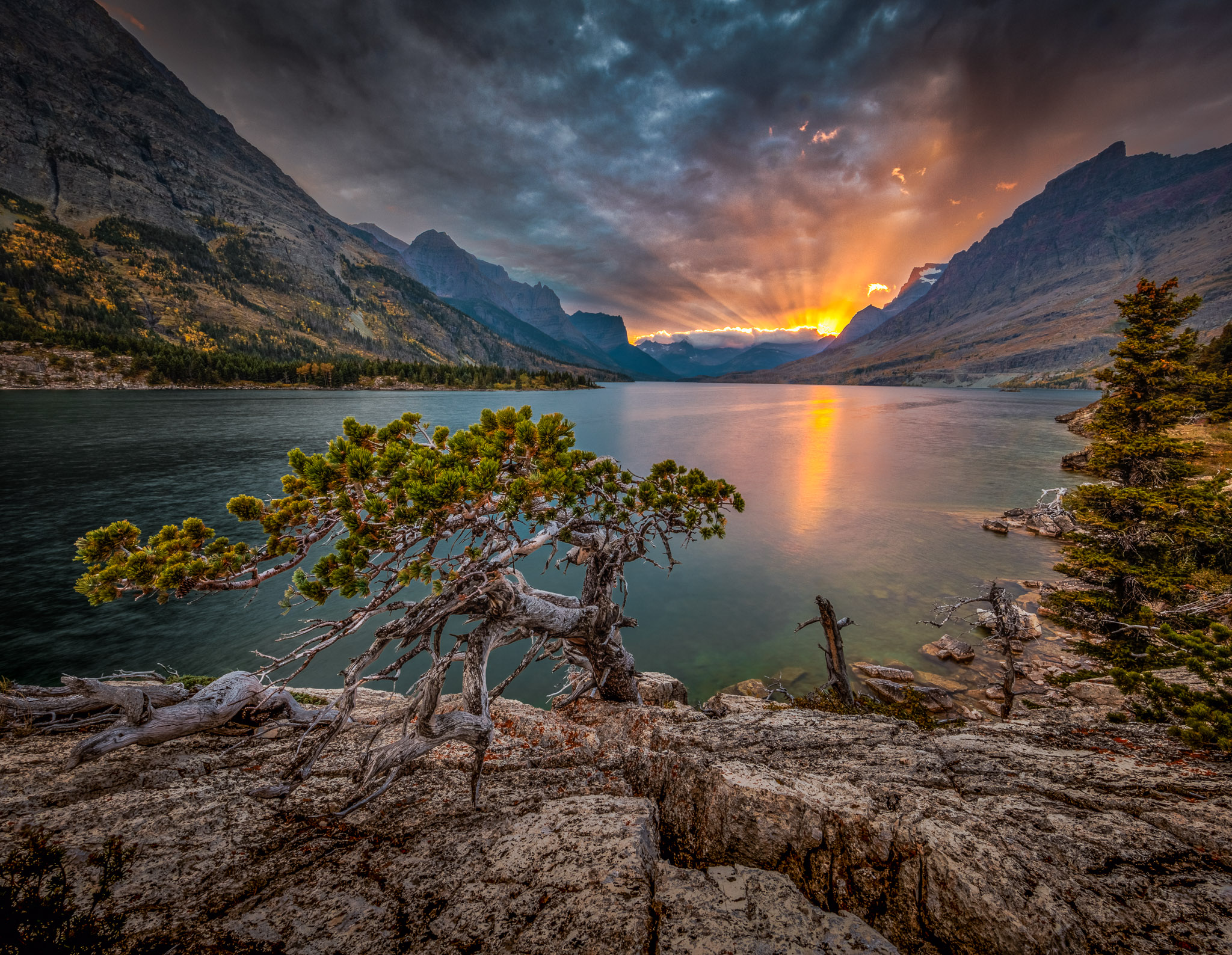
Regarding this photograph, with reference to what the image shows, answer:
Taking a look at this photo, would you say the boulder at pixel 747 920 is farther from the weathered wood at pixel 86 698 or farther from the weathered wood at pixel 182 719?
the weathered wood at pixel 86 698

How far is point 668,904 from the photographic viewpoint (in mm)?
4020

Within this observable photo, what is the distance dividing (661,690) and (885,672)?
8.04m

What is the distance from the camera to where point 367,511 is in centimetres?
574

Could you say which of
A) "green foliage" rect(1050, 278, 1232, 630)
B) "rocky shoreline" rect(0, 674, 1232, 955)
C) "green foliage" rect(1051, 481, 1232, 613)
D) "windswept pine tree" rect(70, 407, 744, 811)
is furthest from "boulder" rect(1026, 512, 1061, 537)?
"windswept pine tree" rect(70, 407, 744, 811)

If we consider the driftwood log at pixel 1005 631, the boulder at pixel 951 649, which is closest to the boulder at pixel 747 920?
the driftwood log at pixel 1005 631

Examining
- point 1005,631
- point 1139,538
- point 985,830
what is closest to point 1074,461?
point 1139,538

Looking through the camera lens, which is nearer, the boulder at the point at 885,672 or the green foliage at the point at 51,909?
the green foliage at the point at 51,909

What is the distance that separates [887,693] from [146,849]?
631 inches

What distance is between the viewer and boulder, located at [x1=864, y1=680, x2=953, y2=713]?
1256 centimetres

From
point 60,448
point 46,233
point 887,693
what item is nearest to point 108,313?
point 46,233

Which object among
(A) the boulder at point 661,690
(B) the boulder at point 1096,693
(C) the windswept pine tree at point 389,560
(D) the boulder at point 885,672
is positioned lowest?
(D) the boulder at point 885,672

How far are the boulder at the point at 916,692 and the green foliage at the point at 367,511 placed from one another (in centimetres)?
1265

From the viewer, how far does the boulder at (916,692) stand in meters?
12.6

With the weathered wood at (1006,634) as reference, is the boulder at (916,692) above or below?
below
